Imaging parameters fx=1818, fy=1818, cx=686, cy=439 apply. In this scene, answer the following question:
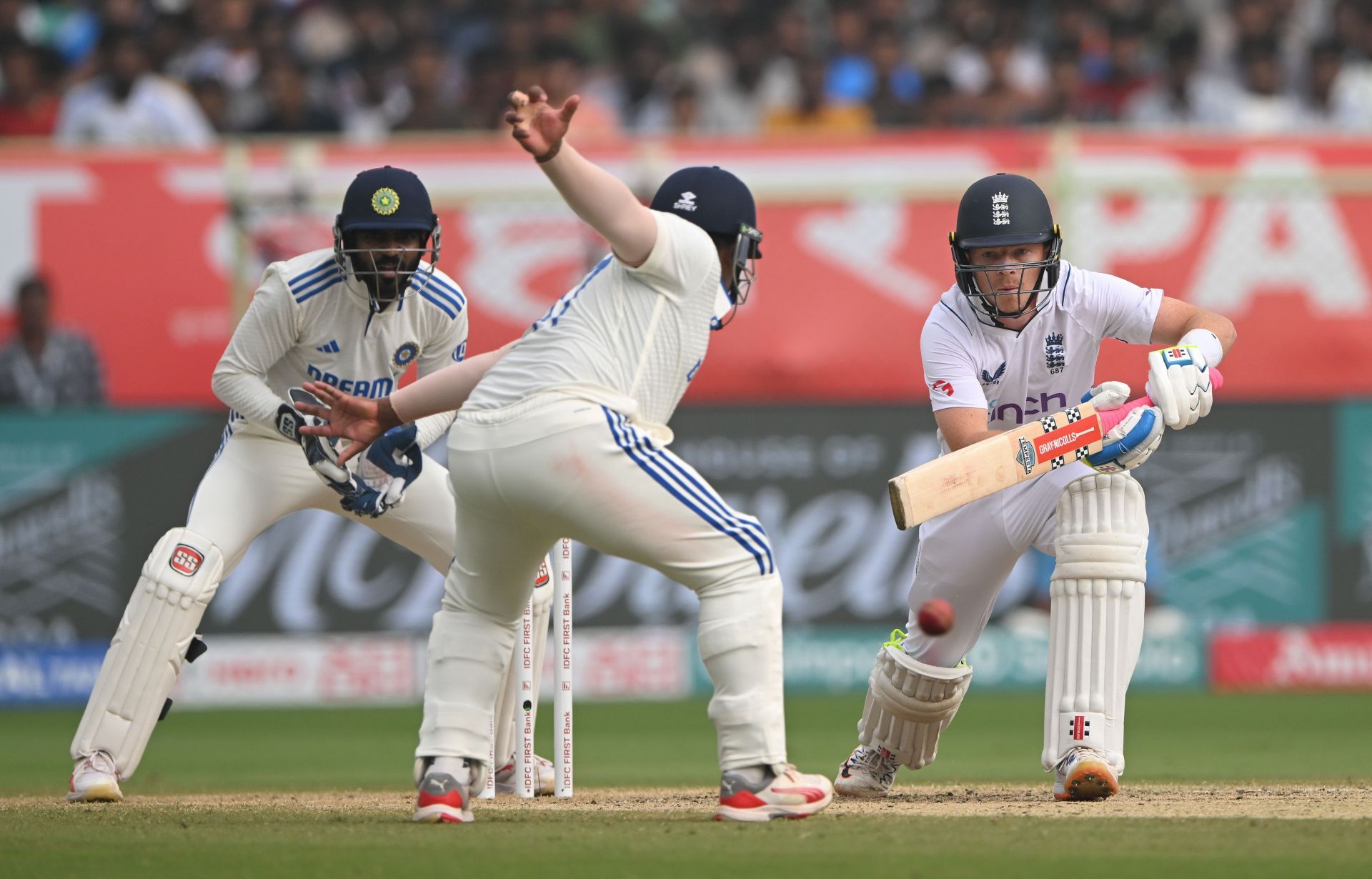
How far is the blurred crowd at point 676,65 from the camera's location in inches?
483

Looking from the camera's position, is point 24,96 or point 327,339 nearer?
point 327,339

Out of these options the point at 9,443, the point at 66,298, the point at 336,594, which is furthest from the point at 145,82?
the point at 336,594

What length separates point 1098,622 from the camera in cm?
527

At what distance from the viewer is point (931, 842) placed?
13.8 ft

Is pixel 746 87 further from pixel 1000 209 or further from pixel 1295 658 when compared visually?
pixel 1000 209

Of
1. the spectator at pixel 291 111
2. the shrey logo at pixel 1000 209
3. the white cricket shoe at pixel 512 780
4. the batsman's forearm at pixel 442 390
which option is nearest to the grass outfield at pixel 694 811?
the white cricket shoe at pixel 512 780

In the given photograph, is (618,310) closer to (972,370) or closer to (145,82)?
(972,370)

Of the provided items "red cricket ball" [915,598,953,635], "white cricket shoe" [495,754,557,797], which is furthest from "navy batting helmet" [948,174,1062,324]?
"white cricket shoe" [495,754,557,797]

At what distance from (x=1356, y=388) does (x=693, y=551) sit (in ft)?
25.8

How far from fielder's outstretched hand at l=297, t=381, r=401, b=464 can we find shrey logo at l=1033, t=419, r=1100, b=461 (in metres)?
1.82

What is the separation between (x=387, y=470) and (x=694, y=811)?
136cm

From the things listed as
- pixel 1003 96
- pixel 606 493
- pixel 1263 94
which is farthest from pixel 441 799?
pixel 1263 94

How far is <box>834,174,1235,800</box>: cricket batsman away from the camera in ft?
17.2

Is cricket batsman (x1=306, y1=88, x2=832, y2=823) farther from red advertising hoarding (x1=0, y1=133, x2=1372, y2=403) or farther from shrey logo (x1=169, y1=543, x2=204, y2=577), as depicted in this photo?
red advertising hoarding (x1=0, y1=133, x2=1372, y2=403)
